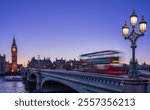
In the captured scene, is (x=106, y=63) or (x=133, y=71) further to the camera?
(x=106, y=63)

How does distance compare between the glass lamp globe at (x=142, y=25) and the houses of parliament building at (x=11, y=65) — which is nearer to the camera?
the glass lamp globe at (x=142, y=25)

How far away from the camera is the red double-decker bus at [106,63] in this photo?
24.2 metres

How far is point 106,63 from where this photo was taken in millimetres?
24844

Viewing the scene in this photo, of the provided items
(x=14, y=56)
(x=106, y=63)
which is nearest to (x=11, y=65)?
(x=14, y=56)

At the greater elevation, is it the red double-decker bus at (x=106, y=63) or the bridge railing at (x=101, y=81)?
the red double-decker bus at (x=106, y=63)

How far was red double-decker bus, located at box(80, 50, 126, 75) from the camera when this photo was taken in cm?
2422

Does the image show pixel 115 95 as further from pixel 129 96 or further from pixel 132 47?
pixel 132 47

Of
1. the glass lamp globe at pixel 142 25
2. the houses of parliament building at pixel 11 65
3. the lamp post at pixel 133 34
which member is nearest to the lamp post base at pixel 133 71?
the lamp post at pixel 133 34

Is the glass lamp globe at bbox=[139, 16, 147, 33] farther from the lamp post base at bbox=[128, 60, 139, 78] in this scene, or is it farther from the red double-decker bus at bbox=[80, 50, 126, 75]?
the red double-decker bus at bbox=[80, 50, 126, 75]

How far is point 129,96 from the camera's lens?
8.74 m

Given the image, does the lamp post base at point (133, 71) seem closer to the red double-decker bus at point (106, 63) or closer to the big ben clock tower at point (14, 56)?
the red double-decker bus at point (106, 63)

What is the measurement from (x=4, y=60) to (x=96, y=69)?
154 meters

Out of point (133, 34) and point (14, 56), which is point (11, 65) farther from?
point (133, 34)

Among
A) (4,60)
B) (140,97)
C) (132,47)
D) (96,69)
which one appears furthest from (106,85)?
(4,60)
